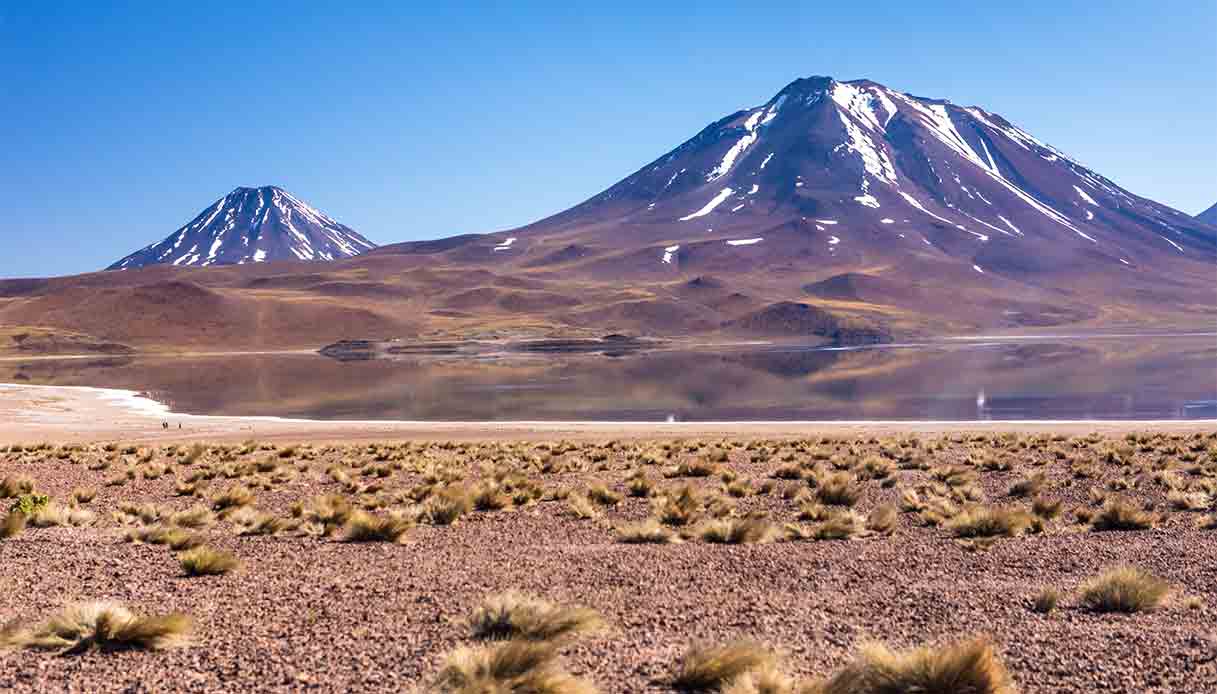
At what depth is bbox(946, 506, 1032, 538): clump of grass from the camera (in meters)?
10.7

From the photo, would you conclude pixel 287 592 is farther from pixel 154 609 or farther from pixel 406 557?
→ pixel 406 557

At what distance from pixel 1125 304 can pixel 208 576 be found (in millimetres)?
171150

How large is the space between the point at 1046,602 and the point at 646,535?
4174mm

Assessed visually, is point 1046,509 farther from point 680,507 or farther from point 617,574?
point 617,574

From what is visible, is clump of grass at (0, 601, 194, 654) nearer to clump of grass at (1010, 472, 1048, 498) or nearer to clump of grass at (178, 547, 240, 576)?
clump of grass at (178, 547, 240, 576)

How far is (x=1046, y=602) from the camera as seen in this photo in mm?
7273

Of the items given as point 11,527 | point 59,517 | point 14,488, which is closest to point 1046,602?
point 11,527

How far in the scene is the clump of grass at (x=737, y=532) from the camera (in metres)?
10.4

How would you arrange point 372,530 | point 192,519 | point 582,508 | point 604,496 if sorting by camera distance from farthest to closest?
point 604,496
point 582,508
point 192,519
point 372,530

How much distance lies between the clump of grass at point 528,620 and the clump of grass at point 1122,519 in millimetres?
6814

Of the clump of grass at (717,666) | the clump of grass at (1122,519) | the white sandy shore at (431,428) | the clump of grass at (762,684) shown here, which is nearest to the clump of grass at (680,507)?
the clump of grass at (1122,519)

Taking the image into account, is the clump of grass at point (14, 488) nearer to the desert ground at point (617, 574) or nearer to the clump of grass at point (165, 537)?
the desert ground at point (617, 574)

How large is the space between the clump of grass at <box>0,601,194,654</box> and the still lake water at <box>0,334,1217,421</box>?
27.1 m

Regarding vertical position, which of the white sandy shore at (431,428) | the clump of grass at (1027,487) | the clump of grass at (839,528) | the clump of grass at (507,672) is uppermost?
the clump of grass at (507,672)
